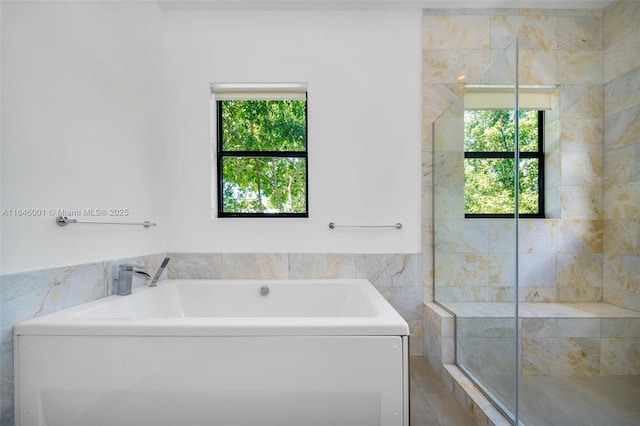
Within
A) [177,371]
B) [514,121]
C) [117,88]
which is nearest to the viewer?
[177,371]

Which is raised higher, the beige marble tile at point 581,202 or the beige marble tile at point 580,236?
the beige marble tile at point 581,202

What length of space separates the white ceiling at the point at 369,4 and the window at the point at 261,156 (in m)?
0.65

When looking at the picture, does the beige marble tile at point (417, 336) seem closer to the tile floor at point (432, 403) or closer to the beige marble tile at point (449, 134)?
the tile floor at point (432, 403)

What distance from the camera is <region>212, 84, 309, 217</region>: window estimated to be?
238 cm

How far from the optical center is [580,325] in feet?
5.99

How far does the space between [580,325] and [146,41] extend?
333cm

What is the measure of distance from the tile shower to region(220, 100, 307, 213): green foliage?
979 mm

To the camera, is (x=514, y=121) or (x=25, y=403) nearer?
(x=25, y=403)

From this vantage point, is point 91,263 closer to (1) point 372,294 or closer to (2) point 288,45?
(1) point 372,294

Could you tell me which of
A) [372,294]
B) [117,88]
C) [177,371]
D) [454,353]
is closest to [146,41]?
[117,88]

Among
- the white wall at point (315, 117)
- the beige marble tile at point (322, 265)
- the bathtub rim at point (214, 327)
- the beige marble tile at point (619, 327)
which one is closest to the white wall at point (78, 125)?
the white wall at point (315, 117)

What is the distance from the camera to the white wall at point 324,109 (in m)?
2.23

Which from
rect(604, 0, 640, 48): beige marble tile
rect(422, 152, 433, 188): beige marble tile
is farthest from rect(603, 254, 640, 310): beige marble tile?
rect(604, 0, 640, 48): beige marble tile

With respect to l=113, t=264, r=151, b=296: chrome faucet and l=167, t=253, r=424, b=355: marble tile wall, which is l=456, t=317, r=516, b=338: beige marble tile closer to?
l=167, t=253, r=424, b=355: marble tile wall
